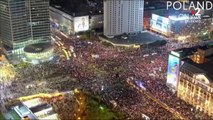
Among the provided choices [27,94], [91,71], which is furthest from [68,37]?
[27,94]

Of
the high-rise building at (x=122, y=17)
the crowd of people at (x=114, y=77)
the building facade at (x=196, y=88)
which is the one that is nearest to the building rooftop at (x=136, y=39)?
the high-rise building at (x=122, y=17)

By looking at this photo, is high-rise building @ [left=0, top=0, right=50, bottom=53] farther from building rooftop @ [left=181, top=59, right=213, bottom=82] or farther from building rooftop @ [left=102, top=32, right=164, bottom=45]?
building rooftop @ [left=181, top=59, right=213, bottom=82]

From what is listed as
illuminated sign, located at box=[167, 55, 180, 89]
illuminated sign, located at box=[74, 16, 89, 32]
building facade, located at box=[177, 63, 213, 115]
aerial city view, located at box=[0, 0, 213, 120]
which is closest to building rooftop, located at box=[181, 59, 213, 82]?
building facade, located at box=[177, 63, 213, 115]

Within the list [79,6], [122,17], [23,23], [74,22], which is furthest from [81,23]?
[23,23]

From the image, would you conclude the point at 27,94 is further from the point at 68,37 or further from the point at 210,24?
the point at 210,24

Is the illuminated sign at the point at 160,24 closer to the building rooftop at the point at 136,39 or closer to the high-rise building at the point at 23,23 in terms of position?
the building rooftop at the point at 136,39

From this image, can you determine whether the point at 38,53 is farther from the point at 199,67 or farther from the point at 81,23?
the point at 199,67
